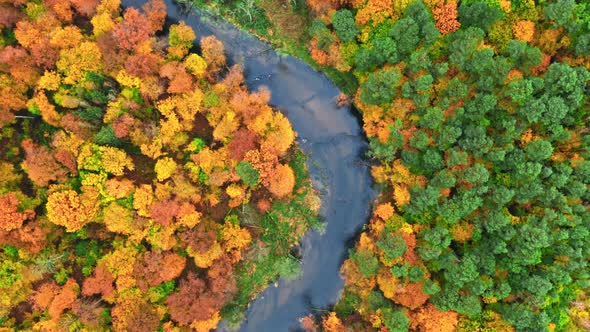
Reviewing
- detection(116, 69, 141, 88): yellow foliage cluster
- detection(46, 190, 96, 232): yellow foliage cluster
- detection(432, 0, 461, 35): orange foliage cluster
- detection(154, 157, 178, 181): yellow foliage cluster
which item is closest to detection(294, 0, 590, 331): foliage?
detection(432, 0, 461, 35): orange foliage cluster

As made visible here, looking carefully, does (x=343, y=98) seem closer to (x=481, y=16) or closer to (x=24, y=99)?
(x=481, y=16)

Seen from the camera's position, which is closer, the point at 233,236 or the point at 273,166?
the point at 273,166

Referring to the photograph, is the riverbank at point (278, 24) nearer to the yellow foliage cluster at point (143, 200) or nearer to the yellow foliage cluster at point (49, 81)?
the yellow foliage cluster at point (49, 81)

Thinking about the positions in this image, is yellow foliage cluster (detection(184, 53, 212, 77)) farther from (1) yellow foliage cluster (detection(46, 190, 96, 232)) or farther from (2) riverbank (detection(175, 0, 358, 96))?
(1) yellow foliage cluster (detection(46, 190, 96, 232))

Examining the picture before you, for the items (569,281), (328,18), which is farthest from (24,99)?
(569,281)

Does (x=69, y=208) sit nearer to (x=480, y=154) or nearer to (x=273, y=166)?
(x=273, y=166)

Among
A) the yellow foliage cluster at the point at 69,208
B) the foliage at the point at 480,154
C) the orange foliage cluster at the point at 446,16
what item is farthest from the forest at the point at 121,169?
the orange foliage cluster at the point at 446,16

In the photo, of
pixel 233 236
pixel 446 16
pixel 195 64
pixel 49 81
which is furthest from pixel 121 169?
pixel 446 16
